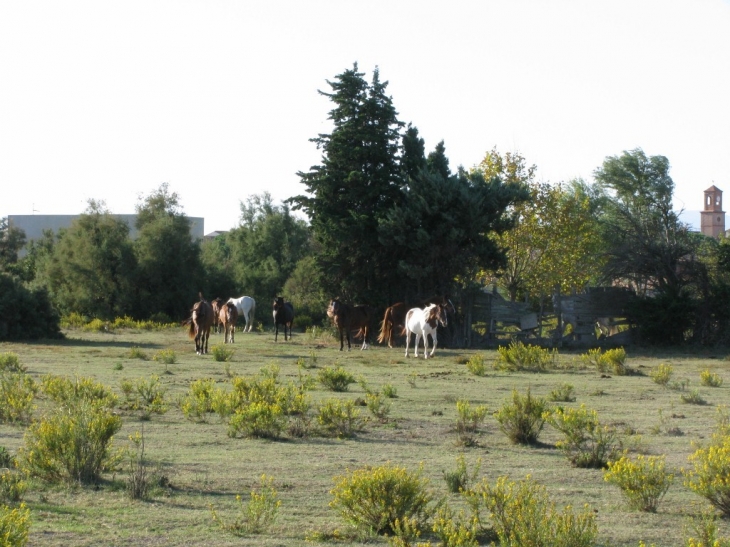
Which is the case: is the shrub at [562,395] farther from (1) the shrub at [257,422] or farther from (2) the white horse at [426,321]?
(2) the white horse at [426,321]

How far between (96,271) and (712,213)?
92.3m

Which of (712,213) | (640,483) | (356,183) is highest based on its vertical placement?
(712,213)

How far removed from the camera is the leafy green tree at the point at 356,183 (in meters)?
31.6

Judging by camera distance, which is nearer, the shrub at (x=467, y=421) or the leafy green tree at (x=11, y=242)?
the shrub at (x=467, y=421)

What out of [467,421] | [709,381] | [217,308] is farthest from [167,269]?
[467,421]

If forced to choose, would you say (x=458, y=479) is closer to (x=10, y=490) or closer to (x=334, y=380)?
(x=10, y=490)

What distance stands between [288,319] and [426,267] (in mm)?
6430

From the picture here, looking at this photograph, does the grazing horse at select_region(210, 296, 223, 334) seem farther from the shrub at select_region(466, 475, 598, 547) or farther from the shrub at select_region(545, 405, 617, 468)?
the shrub at select_region(466, 475, 598, 547)

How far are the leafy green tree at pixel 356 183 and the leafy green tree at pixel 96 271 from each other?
1687 centimetres

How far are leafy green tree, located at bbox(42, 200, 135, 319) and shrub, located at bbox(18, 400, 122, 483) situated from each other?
3768 cm

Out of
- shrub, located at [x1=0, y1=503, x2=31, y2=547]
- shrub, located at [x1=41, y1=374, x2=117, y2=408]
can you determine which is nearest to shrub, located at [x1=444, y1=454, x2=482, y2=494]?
shrub, located at [x1=0, y1=503, x2=31, y2=547]

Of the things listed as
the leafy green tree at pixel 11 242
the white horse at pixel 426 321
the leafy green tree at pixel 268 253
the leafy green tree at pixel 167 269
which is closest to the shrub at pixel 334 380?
the white horse at pixel 426 321

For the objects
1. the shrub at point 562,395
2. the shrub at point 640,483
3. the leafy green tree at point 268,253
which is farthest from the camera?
the leafy green tree at point 268,253

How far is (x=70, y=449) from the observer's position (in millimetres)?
8875
